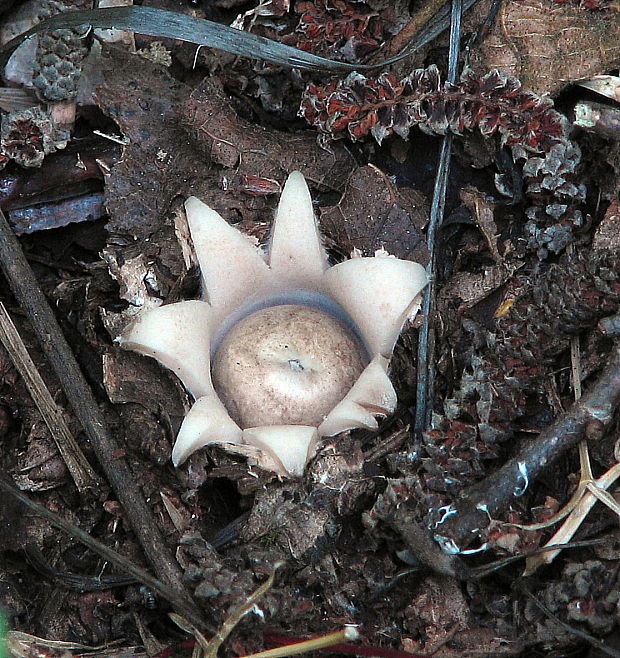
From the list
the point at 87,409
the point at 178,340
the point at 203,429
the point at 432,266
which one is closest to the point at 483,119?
the point at 432,266

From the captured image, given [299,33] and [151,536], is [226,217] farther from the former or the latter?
[151,536]

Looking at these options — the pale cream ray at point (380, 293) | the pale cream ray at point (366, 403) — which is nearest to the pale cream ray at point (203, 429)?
the pale cream ray at point (366, 403)

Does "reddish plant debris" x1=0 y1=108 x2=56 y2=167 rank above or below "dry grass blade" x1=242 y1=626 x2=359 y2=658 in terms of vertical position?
above

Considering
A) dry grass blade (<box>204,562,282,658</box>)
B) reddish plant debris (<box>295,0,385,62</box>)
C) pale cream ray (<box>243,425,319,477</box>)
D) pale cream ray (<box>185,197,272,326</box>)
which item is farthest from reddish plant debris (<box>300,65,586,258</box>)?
dry grass blade (<box>204,562,282,658</box>)

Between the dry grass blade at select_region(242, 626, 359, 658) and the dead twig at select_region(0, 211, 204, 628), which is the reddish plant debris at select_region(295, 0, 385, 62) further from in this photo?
the dry grass blade at select_region(242, 626, 359, 658)

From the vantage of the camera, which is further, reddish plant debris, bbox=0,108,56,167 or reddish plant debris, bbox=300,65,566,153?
reddish plant debris, bbox=0,108,56,167

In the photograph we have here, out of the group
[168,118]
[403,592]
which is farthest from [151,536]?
[168,118]

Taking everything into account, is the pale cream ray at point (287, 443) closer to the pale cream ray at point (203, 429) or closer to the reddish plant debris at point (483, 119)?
the pale cream ray at point (203, 429)
